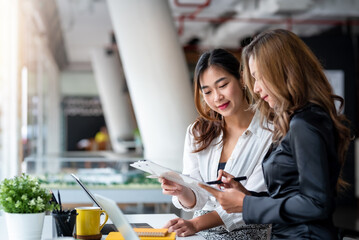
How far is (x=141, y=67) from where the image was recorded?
614 centimetres

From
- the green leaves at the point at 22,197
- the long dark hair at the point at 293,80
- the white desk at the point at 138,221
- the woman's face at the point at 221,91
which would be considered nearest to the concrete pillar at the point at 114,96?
the white desk at the point at 138,221

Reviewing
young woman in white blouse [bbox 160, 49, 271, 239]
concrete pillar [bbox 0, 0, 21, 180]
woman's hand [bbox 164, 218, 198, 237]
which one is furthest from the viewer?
concrete pillar [bbox 0, 0, 21, 180]

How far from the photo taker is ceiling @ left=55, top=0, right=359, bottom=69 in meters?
11.0

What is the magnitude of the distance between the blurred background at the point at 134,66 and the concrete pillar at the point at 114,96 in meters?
0.03

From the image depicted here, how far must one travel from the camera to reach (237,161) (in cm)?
269

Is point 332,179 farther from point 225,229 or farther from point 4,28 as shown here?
point 4,28

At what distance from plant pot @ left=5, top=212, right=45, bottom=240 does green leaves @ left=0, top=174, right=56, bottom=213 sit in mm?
19

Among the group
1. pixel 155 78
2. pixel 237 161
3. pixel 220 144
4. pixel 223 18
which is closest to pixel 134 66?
pixel 155 78

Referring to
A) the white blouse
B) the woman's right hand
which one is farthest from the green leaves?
the white blouse

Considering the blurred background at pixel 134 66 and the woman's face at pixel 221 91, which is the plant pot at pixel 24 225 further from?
the blurred background at pixel 134 66

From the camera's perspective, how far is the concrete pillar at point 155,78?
6125mm

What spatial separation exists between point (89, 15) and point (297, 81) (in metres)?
11.2

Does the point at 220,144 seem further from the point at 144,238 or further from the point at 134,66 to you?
the point at 134,66

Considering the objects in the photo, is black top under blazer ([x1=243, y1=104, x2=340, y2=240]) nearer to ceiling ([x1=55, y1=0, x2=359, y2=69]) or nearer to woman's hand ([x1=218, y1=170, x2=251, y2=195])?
woman's hand ([x1=218, y1=170, x2=251, y2=195])
